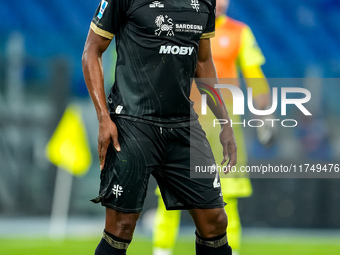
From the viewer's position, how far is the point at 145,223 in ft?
26.1

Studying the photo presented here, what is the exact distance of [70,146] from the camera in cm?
775

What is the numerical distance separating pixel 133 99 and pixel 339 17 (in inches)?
257

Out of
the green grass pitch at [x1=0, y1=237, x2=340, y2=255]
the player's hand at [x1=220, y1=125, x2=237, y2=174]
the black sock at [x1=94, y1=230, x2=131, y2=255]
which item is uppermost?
the player's hand at [x1=220, y1=125, x2=237, y2=174]

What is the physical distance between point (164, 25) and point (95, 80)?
0.42 metres

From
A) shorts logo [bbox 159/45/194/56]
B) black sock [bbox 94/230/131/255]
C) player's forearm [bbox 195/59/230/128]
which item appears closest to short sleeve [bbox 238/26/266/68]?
player's forearm [bbox 195/59/230/128]

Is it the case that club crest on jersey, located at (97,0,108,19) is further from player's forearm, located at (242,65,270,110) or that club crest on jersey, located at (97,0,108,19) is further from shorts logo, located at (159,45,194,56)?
player's forearm, located at (242,65,270,110)

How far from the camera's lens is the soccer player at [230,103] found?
4758 mm

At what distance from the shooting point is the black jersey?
3270 mm

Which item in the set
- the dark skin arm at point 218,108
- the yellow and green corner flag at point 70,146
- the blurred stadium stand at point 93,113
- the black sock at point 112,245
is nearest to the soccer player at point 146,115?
the black sock at point 112,245

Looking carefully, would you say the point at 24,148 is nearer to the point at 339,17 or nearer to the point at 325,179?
the point at 325,179

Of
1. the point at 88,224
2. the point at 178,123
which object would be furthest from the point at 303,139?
the point at 178,123

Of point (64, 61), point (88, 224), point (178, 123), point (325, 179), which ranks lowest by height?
point (88, 224)

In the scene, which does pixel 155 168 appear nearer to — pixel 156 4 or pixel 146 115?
pixel 146 115

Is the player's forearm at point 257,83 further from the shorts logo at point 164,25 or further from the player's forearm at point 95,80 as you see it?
the player's forearm at point 95,80
